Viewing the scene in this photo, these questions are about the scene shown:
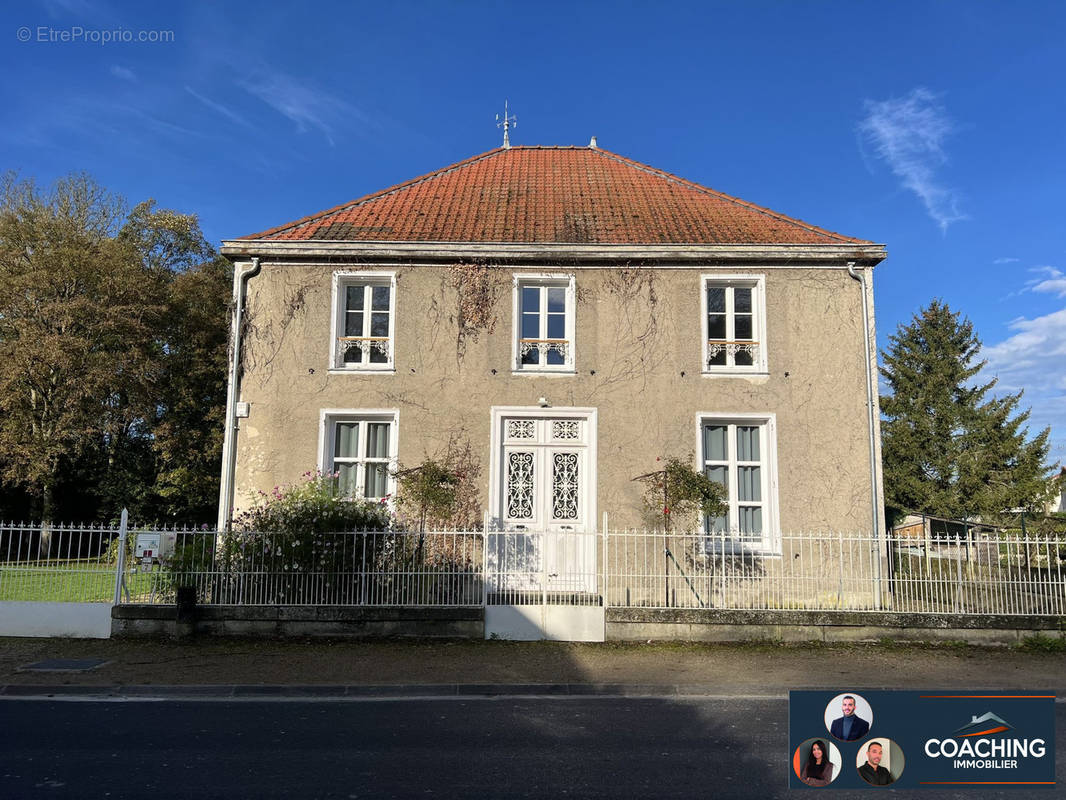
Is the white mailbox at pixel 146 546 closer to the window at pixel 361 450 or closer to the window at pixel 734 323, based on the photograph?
the window at pixel 361 450

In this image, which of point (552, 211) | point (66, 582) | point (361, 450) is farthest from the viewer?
point (552, 211)

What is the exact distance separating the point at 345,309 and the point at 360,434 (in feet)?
7.35

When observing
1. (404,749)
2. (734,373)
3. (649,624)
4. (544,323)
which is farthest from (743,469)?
(404,749)

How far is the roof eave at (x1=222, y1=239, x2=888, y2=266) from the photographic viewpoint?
1291 cm

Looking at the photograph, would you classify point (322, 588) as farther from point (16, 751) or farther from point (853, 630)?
point (853, 630)

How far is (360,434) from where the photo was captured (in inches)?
506

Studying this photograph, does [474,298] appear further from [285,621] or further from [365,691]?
[365,691]

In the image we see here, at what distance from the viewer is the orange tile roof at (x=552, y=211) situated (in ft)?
44.0

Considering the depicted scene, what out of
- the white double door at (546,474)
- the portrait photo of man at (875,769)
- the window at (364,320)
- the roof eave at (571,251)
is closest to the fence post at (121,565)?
the window at (364,320)

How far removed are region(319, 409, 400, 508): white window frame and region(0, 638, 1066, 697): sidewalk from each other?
3340mm

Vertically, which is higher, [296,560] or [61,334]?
[61,334]

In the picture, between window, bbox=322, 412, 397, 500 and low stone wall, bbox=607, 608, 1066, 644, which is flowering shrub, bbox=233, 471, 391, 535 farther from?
low stone wall, bbox=607, 608, 1066, 644

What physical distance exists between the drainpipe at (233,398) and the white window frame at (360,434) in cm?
147

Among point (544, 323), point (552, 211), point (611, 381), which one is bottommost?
point (611, 381)
